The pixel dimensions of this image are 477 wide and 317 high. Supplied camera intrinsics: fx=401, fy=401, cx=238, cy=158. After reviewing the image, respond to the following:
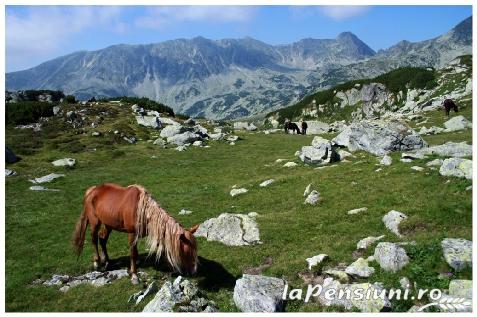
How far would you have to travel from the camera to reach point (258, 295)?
1350cm

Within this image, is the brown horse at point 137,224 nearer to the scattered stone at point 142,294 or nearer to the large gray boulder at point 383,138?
the scattered stone at point 142,294

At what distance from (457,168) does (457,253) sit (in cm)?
1131

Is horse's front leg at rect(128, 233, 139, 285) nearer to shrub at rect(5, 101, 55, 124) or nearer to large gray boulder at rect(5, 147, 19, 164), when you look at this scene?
large gray boulder at rect(5, 147, 19, 164)

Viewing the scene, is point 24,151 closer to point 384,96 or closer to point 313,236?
point 313,236

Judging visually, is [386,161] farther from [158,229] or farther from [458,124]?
[458,124]

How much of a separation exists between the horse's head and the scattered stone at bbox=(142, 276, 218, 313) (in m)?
0.84

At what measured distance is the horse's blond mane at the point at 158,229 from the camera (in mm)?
14969

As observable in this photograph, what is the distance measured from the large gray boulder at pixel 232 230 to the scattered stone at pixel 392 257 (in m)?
6.87

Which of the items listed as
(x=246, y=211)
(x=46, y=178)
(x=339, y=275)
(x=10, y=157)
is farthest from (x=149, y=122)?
(x=339, y=275)

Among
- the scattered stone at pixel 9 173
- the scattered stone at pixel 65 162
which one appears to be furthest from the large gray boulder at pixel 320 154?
the scattered stone at pixel 9 173

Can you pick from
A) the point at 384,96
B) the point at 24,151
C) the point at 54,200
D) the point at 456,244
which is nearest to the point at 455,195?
the point at 456,244

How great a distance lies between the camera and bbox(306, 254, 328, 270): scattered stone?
16241mm

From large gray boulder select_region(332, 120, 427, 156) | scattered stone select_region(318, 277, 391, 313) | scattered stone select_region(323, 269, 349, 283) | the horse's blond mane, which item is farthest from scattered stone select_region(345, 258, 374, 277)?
large gray boulder select_region(332, 120, 427, 156)

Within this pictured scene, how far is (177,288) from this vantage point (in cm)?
1403
